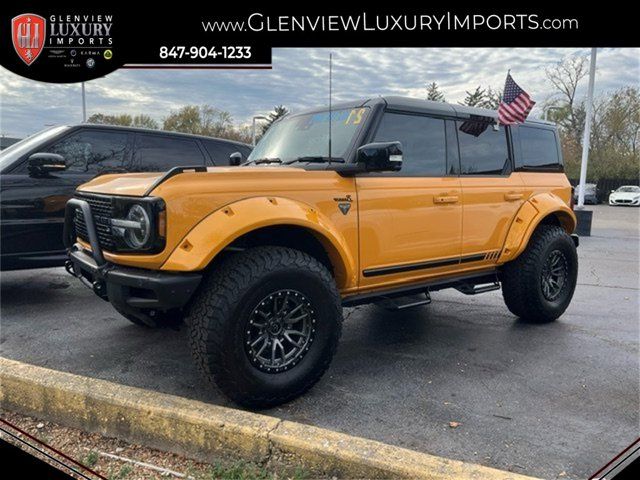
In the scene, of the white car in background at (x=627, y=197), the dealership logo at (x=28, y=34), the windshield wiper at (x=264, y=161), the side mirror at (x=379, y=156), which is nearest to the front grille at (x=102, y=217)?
the windshield wiper at (x=264, y=161)

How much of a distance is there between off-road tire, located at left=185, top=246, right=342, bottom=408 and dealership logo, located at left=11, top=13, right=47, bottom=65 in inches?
159

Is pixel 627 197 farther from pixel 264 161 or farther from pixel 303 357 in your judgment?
pixel 303 357

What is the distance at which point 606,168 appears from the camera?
3866 cm

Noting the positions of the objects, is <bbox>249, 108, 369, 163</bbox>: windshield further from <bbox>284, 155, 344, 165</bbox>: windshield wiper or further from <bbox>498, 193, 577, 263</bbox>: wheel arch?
<bbox>498, 193, 577, 263</bbox>: wheel arch

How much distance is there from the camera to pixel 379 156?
10.6ft

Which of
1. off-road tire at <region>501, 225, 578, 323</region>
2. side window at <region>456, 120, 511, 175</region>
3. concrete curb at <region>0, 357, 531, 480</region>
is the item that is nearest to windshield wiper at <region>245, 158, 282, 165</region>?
side window at <region>456, 120, 511, 175</region>

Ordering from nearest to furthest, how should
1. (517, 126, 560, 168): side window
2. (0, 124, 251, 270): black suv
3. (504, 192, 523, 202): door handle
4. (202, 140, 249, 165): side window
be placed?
1. (504, 192, 523, 202): door handle
2. (517, 126, 560, 168): side window
3. (0, 124, 251, 270): black suv
4. (202, 140, 249, 165): side window

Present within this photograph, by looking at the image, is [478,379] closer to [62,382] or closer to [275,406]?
[275,406]

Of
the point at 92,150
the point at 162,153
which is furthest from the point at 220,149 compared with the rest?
the point at 92,150

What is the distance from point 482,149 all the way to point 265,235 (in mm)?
2386

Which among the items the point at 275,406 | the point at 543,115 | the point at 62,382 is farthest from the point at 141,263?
the point at 543,115

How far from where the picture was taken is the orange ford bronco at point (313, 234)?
2783 millimetres

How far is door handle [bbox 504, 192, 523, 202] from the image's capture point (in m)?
4.51

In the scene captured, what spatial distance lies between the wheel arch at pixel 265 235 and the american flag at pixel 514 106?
247cm
